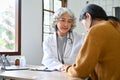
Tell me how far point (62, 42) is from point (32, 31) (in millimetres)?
1076

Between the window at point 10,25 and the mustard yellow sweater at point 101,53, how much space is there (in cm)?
176

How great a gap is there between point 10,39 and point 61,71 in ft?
4.43

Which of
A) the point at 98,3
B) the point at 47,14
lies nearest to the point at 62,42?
the point at 47,14

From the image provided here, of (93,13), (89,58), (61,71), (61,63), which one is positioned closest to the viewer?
(89,58)

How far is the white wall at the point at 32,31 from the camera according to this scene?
310 centimetres

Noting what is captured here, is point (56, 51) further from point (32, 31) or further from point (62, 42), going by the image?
point (32, 31)

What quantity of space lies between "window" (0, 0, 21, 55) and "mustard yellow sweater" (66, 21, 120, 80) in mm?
1762

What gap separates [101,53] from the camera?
136 cm

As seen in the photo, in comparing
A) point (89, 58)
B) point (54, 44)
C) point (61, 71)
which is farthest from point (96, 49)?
point (54, 44)

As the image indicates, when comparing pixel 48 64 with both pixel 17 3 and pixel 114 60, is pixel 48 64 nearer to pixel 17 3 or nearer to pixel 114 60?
pixel 114 60

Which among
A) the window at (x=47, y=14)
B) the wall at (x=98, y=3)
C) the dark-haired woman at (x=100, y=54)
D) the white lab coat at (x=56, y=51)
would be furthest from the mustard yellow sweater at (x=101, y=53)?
the wall at (x=98, y=3)

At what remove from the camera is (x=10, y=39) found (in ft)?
9.99

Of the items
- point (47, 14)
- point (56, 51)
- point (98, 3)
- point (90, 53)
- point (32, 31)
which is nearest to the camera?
point (90, 53)

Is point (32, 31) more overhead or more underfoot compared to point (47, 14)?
A: more underfoot
